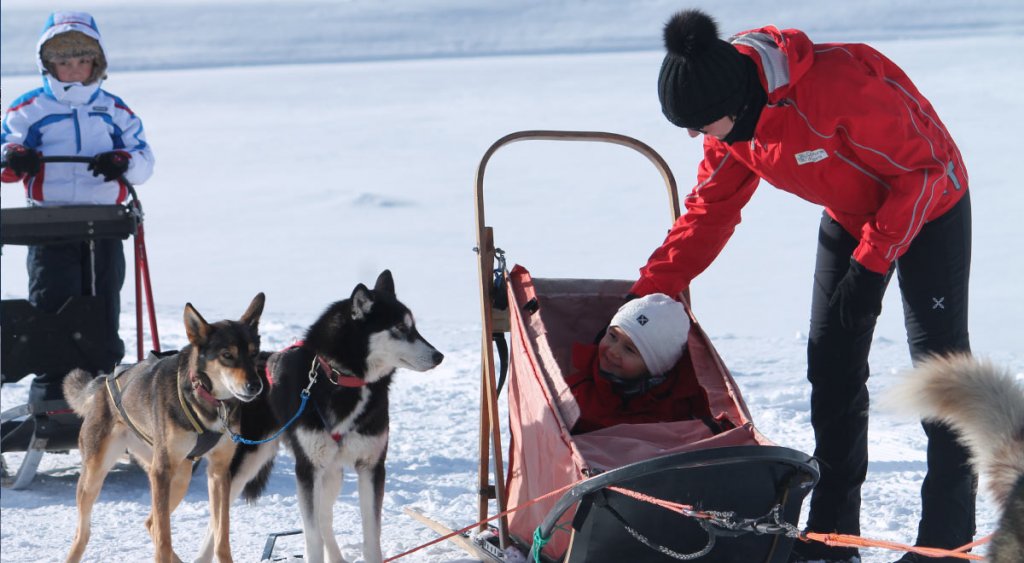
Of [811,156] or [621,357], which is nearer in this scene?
[811,156]

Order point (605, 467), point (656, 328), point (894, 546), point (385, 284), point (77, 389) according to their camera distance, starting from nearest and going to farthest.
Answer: point (894, 546), point (605, 467), point (656, 328), point (385, 284), point (77, 389)

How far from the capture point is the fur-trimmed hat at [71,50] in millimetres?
3988

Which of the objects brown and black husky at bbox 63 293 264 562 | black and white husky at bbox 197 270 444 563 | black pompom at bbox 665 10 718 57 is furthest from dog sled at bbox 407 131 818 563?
black pompom at bbox 665 10 718 57

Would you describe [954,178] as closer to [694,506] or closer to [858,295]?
[858,295]

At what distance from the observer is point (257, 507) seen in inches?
145

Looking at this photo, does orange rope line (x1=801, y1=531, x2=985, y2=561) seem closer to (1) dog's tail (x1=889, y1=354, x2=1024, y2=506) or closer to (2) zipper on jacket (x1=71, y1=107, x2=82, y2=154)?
(1) dog's tail (x1=889, y1=354, x2=1024, y2=506)

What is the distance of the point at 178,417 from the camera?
2.92 metres

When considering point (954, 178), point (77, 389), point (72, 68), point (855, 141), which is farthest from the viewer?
point (72, 68)

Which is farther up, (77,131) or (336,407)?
A: (77,131)

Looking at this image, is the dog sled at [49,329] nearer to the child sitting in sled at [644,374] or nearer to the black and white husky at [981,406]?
the child sitting in sled at [644,374]

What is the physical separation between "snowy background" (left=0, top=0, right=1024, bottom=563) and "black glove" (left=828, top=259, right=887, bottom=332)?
0.17 metres

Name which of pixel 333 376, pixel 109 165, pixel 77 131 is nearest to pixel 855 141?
pixel 333 376

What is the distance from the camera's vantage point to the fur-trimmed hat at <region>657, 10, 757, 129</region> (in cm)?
244

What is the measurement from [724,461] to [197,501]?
2211 millimetres
